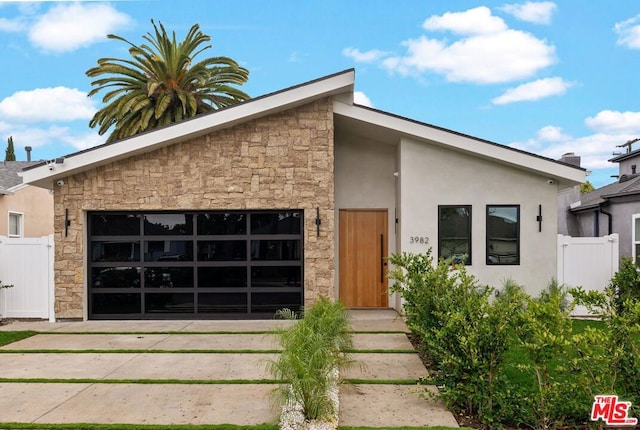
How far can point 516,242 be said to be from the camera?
10.7 m

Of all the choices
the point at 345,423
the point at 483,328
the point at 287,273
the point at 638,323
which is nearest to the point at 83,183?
the point at 287,273

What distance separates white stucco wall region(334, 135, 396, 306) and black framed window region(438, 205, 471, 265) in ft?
4.72

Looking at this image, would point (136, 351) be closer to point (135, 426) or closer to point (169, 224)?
point (135, 426)

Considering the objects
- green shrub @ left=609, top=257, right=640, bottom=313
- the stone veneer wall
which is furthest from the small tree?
green shrub @ left=609, top=257, right=640, bottom=313

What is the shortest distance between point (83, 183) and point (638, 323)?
10.1 meters

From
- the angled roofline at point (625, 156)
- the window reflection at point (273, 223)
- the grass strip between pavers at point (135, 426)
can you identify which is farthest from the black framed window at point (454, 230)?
the angled roofline at point (625, 156)

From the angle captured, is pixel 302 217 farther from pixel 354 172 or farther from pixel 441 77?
pixel 441 77

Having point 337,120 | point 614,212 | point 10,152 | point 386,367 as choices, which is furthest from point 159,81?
point 10,152

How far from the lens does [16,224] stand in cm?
1736

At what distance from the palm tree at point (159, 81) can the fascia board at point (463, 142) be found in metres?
9.42

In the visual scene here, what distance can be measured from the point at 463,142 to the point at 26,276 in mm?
9797

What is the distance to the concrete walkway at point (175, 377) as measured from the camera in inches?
197

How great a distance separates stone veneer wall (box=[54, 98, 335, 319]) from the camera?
10289 millimetres

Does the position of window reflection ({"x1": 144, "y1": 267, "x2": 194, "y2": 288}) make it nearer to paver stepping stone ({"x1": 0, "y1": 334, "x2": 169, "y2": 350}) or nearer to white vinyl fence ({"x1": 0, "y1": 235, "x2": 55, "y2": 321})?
paver stepping stone ({"x1": 0, "y1": 334, "x2": 169, "y2": 350})
